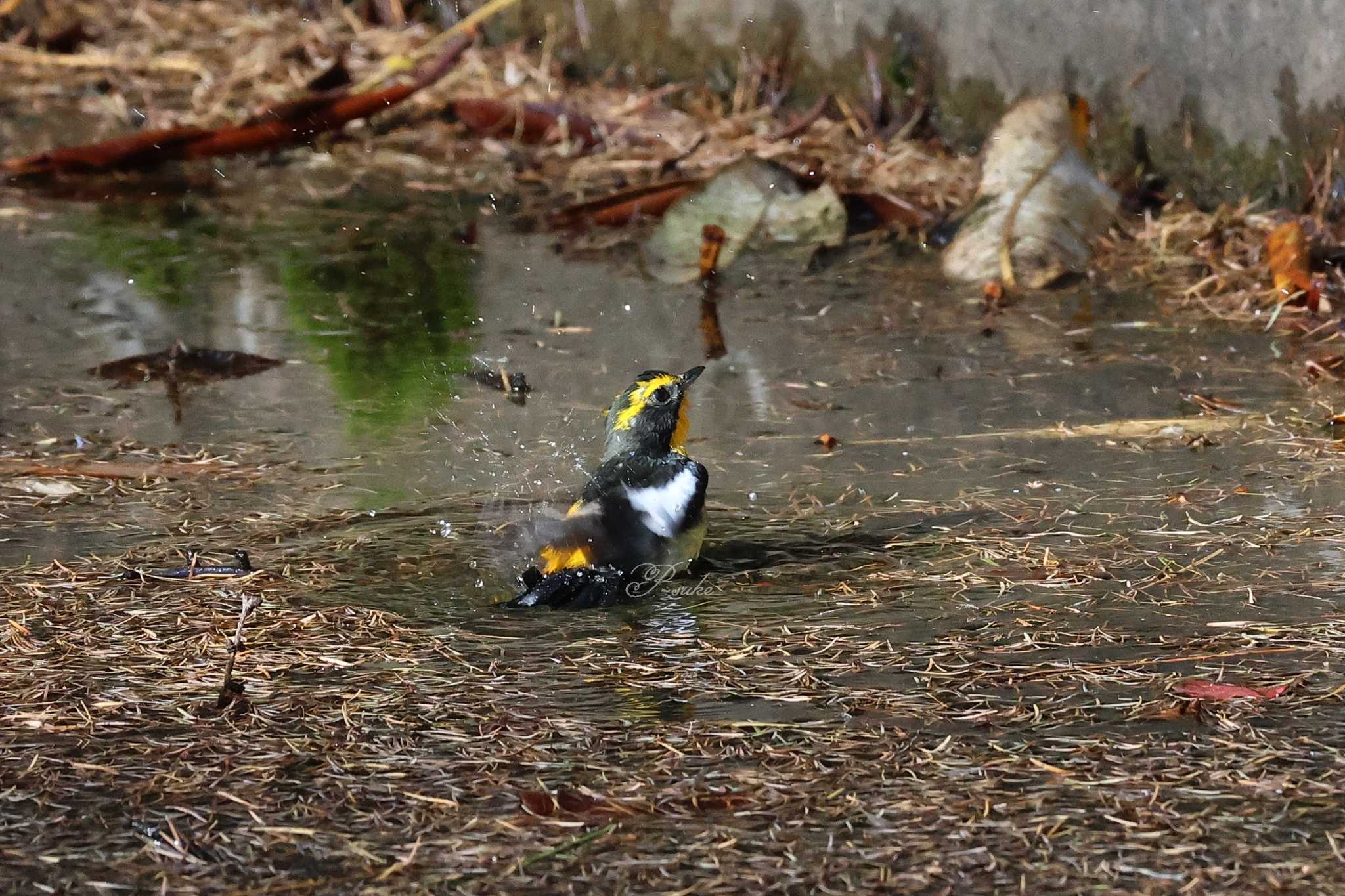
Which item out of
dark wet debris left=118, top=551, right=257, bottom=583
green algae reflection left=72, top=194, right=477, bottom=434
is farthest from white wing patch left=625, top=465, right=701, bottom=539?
green algae reflection left=72, top=194, right=477, bottom=434

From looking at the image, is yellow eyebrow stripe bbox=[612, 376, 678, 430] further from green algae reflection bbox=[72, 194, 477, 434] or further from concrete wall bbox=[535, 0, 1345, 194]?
concrete wall bbox=[535, 0, 1345, 194]

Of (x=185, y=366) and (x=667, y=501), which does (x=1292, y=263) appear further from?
(x=185, y=366)

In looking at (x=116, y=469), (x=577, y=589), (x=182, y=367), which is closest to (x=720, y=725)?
(x=577, y=589)

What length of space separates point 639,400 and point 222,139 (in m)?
6.10

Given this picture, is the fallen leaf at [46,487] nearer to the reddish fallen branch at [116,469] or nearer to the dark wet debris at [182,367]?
the reddish fallen branch at [116,469]

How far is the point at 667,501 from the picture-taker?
4676 millimetres

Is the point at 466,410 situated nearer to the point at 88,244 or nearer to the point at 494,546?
the point at 494,546

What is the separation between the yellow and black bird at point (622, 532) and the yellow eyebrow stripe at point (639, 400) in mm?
69

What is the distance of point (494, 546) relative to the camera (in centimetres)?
499

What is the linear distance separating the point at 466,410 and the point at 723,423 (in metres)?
0.93

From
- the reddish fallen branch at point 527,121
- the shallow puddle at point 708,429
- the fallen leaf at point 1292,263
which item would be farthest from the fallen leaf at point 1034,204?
the reddish fallen branch at point 527,121

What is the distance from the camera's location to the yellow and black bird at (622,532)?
458 centimetres

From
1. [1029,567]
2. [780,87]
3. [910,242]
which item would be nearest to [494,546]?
[1029,567]

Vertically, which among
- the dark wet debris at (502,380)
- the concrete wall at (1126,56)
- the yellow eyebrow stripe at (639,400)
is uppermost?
the concrete wall at (1126,56)
